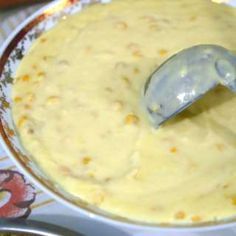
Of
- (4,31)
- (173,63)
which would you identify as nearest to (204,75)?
(173,63)

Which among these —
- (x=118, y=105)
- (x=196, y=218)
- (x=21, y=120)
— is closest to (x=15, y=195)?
(x=21, y=120)

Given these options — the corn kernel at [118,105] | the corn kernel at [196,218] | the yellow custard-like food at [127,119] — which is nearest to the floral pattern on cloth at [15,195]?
the yellow custard-like food at [127,119]

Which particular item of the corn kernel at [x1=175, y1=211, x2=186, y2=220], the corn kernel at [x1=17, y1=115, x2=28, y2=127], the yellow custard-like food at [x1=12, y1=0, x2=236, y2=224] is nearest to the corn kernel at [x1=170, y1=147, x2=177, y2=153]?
the yellow custard-like food at [x1=12, y1=0, x2=236, y2=224]

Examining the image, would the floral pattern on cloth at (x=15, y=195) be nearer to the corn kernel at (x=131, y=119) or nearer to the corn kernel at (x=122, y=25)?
the corn kernel at (x=131, y=119)

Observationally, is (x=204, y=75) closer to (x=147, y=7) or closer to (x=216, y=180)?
(x=216, y=180)

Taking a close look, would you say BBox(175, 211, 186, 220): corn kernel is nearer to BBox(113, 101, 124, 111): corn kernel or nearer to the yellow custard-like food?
the yellow custard-like food

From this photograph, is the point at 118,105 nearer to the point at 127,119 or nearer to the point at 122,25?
the point at 127,119

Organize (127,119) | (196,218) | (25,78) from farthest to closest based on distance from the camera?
1. (25,78)
2. (127,119)
3. (196,218)
